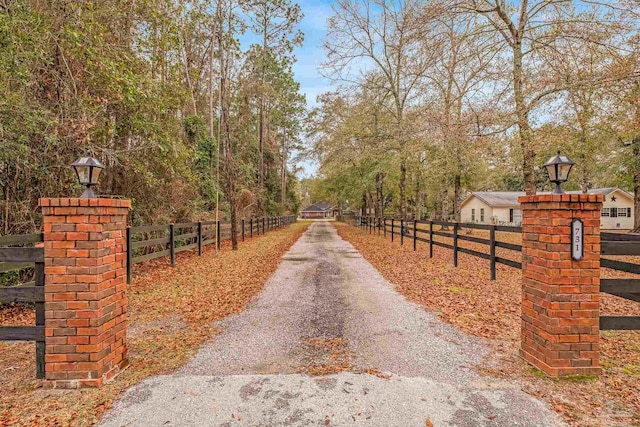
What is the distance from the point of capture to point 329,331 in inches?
154

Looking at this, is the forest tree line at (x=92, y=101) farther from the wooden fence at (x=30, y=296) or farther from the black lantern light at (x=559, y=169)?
the black lantern light at (x=559, y=169)

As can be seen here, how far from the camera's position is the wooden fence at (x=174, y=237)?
676 centimetres

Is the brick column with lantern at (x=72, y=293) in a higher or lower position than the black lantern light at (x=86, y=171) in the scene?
lower

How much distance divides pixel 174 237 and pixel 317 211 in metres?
73.3

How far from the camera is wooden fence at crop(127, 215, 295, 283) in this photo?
266 inches

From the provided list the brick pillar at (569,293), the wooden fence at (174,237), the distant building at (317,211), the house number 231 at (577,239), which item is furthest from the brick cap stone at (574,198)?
the distant building at (317,211)

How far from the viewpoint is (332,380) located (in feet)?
9.02

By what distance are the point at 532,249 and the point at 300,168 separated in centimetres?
3086

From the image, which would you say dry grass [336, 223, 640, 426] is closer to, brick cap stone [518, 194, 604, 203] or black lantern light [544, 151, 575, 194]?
brick cap stone [518, 194, 604, 203]

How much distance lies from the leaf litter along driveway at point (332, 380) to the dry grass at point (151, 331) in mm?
212

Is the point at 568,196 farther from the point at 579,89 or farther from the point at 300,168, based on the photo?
the point at 300,168

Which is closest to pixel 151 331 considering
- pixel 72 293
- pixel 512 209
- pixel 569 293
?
pixel 72 293

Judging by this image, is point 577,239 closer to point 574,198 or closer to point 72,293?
point 574,198

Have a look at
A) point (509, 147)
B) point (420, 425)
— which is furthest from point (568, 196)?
point (509, 147)
